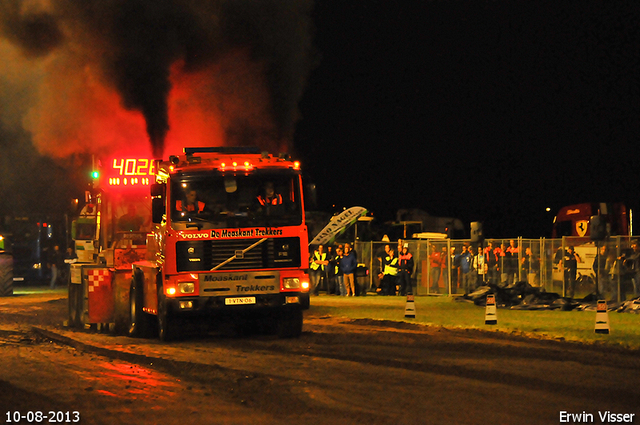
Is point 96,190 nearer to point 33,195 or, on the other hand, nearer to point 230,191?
point 230,191

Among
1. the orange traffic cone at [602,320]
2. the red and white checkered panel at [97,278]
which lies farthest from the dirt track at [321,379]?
the red and white checkered panel at [97,278]

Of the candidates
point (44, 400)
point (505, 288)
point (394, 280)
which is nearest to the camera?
point (44, 400)

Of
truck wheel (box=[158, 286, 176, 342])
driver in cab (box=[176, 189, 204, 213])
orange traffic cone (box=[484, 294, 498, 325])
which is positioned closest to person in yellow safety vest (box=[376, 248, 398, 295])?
orange traffic cone (box=[484, 294, 498, 325])

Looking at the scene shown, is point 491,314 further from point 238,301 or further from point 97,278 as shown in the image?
point 97,278

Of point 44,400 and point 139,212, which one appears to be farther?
point 139,212

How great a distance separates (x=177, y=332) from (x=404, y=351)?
13.6 feet

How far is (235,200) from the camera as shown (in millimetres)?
14914

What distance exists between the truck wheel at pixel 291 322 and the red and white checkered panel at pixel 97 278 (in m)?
3.96

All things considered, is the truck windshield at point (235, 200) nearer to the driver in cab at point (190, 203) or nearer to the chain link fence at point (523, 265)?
the driver in cab at point (190, 203)

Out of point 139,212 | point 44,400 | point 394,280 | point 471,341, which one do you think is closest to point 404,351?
point 471,341

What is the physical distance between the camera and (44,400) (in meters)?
8.99

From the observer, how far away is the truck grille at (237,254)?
47.8 ft

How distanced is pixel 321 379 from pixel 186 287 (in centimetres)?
485

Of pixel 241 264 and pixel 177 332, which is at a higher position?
pixel 241 264
